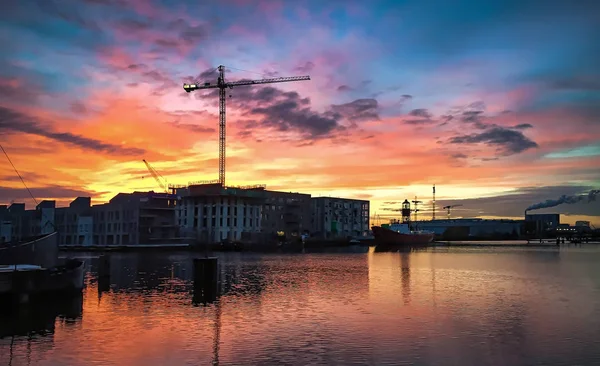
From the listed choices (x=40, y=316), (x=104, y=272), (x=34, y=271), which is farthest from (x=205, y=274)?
(x=40, y=316)

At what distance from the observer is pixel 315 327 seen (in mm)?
30547

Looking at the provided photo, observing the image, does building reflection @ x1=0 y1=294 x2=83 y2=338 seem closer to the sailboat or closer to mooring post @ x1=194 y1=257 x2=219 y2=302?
the sailboat

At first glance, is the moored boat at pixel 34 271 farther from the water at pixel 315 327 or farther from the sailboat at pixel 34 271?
the water at pixel 315 327

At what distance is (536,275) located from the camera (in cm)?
6856

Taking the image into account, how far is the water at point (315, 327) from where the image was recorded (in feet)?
78.1

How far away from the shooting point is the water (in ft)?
78.1

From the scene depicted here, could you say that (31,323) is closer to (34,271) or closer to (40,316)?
(40,316)

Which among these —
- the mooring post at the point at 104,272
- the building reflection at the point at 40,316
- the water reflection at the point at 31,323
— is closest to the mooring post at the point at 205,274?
the mooring post at the point at 104,272

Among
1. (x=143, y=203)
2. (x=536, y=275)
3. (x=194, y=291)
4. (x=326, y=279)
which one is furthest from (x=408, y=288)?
(x=143, y=203)

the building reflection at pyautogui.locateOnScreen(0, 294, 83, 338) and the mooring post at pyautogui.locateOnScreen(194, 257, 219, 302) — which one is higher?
the mooring post at pyautogui.locateOnScreen(194, 257, 219, 302)

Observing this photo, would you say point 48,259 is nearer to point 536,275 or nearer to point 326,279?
point 326,279

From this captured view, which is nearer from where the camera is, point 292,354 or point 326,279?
point 292,354

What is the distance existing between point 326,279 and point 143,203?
134028 mm

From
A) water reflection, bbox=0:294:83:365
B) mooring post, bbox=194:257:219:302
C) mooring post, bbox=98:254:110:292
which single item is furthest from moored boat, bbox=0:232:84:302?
mooring post, bbox=194:257:219:302
